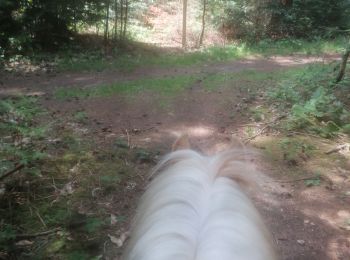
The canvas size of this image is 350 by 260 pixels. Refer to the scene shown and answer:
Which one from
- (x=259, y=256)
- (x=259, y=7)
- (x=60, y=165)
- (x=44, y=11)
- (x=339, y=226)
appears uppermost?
(x=259, y=7)

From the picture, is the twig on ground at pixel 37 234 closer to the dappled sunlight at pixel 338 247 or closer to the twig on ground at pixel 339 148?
the dappled sunlight at pixel 338 247

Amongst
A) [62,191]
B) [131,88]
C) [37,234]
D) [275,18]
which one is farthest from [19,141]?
[275,18]

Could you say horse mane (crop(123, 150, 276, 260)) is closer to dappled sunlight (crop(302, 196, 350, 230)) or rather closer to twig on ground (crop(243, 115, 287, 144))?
dappled sunlight (crop(302, 196, 350, 230))

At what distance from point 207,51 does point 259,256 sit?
48.5 feet

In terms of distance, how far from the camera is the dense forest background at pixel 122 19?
12781 millimetres

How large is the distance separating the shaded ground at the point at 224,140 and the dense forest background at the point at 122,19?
7.65ft

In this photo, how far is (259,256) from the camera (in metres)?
1.28

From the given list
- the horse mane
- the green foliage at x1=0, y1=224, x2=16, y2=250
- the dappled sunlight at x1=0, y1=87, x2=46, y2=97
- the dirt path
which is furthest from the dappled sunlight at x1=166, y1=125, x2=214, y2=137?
the horse mane

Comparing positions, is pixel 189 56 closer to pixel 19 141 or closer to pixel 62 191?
pixel 19 141

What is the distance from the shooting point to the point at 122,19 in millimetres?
15391

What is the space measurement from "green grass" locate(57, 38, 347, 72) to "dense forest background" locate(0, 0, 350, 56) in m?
0.99

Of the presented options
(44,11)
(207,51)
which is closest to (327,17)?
(207,51)

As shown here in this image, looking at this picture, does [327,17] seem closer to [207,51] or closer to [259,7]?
[259,7]

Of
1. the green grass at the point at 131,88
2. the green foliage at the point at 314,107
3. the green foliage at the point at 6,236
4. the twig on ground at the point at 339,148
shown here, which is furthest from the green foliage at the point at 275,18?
the green foliage at the point at 6,236
